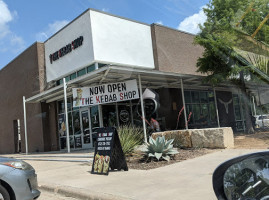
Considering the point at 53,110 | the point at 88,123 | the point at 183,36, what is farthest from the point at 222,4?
the point at 53,110

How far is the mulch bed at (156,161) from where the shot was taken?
848cm

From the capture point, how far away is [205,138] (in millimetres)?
10531

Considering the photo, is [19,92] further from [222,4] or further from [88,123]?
[222,4]

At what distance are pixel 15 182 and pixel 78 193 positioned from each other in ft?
5.09

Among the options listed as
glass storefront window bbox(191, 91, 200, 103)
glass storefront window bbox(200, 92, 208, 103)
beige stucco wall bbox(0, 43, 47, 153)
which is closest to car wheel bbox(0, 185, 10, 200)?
beige stucco wall bbox(0, 43, 47, 153)

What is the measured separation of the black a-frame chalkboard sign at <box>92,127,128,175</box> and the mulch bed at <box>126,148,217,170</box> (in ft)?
2.07

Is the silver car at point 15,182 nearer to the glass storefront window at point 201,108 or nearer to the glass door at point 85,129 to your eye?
the glass door at point 85,129

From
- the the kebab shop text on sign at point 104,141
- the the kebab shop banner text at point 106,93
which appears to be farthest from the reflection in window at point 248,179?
the the kebab shop banner text at point 106,93

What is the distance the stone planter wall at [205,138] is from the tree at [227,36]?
270 centimetres

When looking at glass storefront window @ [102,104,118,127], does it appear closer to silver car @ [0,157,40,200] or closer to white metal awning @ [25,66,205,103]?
white metal awning @ [25,66,205,103]

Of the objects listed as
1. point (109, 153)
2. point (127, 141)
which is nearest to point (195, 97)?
point (127, 141)

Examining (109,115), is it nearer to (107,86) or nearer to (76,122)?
(76,122)

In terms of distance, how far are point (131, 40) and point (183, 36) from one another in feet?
18.3

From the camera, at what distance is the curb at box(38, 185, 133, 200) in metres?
5.42
